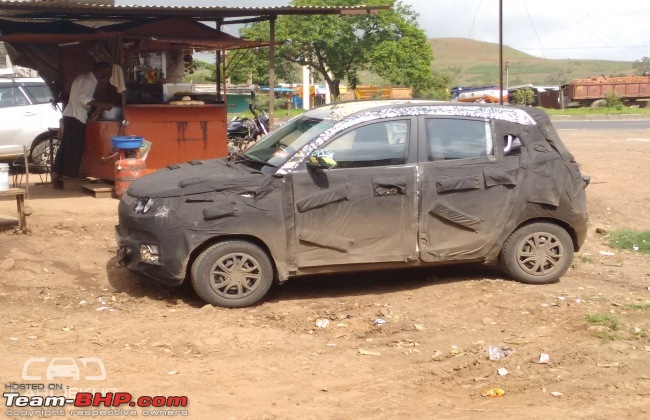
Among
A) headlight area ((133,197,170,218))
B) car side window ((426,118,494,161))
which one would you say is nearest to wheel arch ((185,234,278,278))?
headlight area ((133,197,170,218))

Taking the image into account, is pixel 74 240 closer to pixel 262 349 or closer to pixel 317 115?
pixel 317 115

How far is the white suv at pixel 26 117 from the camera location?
15977 mm

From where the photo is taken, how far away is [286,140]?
8148 mm

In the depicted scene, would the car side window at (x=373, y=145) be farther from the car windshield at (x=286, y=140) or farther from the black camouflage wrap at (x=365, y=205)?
the car windshield at (x=286, y=140)

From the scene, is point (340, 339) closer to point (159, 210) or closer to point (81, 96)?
point (159, 210)

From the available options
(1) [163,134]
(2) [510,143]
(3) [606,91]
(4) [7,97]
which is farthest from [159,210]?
(3) [606,91]

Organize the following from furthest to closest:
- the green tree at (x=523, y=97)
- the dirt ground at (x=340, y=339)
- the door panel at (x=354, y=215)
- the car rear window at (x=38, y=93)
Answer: the green tree at (x=523, y=97) < the car rear window at (x=38, y=93) < the door panel at (x=354, y=215) < the dirt ground at (x=340, y=339)

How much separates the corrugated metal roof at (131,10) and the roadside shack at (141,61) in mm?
16

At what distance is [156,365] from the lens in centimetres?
609

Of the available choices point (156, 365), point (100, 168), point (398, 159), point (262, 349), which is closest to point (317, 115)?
point (398, 159)

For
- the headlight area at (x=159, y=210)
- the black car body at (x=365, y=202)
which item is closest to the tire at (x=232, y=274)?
the black car body at (x=365, y=202)

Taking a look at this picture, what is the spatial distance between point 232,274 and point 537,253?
3.05 meters

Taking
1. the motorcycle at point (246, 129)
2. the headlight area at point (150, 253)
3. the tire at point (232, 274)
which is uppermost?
the motorcycle at point (246, 129)

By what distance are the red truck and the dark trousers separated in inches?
1467
